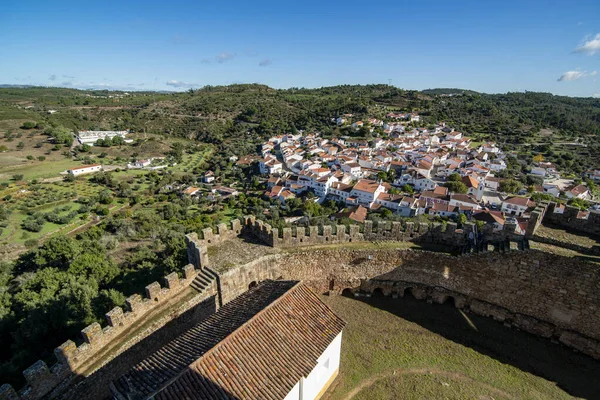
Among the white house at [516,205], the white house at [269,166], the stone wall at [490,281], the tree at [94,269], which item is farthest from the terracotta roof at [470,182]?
the tree at [94,269]

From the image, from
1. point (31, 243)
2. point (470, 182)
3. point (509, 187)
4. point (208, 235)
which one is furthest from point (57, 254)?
point (509, 187)

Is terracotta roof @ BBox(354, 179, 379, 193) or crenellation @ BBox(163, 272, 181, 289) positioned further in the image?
terracotta roof @ BBox(354, 179, 379, 193)

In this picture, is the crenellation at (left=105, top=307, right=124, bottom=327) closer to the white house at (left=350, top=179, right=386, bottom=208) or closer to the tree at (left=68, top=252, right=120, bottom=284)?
the tree at (left=68, top=252, right=120, bottom=284)

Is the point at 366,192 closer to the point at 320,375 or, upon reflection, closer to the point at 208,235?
the point at 208,235

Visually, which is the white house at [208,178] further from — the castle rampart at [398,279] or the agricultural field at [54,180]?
the castle rampart at [398,279]

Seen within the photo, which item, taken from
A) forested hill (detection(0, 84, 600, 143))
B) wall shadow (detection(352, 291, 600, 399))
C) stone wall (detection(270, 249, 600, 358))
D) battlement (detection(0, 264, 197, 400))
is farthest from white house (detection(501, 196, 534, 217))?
forested hill (detection(0, 84, 600, 143))

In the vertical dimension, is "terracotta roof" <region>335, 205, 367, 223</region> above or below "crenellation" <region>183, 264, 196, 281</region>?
below
